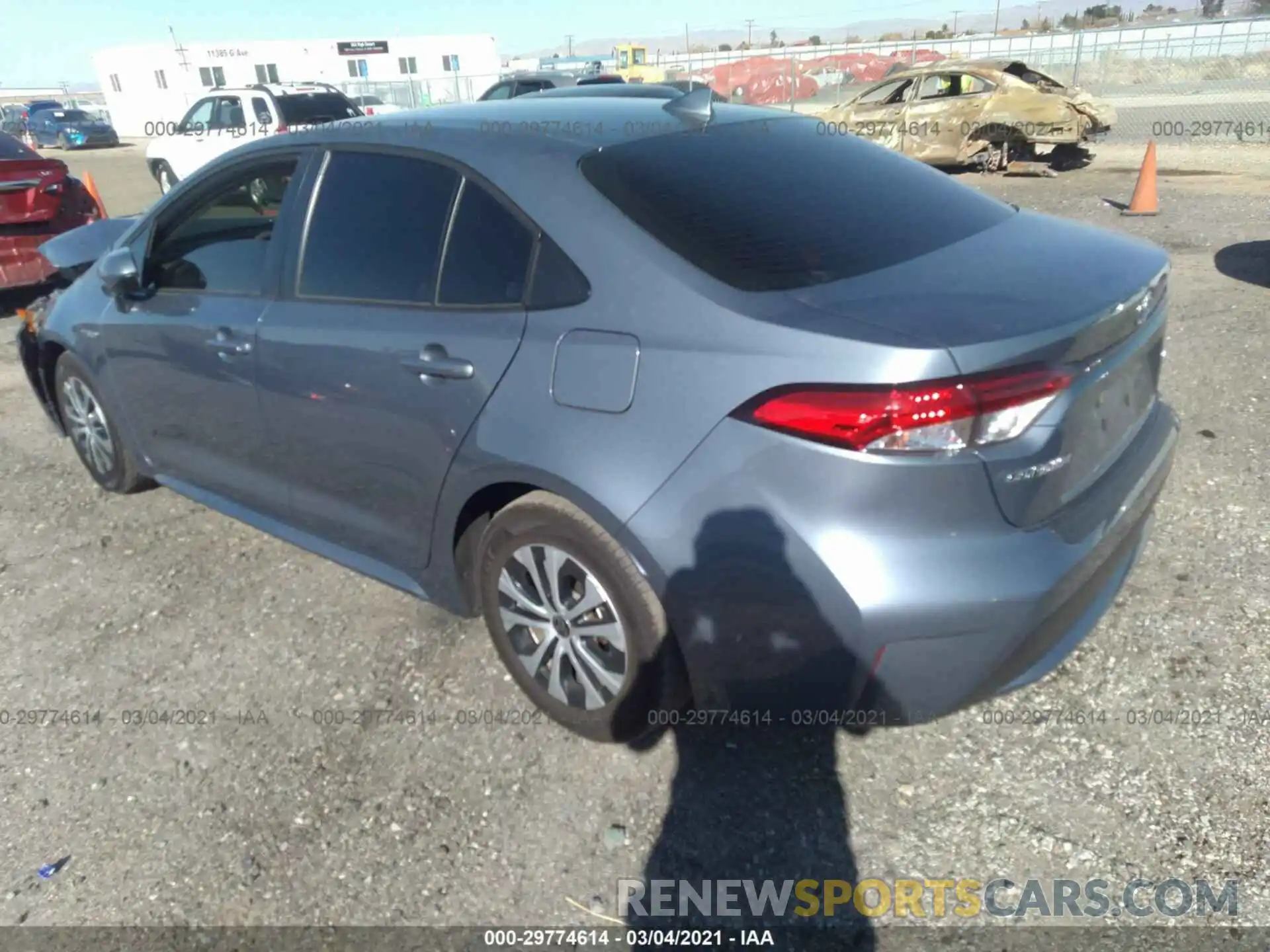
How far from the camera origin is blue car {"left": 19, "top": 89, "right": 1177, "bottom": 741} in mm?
2031

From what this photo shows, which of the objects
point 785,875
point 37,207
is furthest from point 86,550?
point 37,207

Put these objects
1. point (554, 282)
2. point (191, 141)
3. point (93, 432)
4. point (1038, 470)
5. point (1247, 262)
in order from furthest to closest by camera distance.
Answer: point (191, 141) < point (1247, 262) < point (93, 432) < point (554, 282) < point (1038, 470)

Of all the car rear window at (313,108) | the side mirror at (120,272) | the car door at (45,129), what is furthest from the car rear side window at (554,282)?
the car door at (45,129)

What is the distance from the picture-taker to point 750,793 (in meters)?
2.54

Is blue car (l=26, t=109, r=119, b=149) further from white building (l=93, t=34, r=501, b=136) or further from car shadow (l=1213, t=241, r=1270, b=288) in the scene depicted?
car shadow (l=1213, t=241, r=1270, b=288)

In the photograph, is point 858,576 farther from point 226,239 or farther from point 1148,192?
point 1148,192

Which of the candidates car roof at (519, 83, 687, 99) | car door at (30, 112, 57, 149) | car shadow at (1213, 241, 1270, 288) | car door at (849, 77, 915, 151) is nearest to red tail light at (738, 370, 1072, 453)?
car roof at (519, 83, 687, 99)

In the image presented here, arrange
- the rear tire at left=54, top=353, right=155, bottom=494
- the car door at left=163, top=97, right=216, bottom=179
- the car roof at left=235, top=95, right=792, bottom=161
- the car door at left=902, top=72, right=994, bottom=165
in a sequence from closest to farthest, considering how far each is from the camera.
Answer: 1. the car roof at left=235, top=95, right=792, bottom=161
2. the rear tire at left=54, top=353, right=155, bottom=494
3. the car door at left=902, top=72, right=994, bottom=165
4. the car door at left=163, top=97, right=216, bottom=179

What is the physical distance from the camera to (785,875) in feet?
7.54

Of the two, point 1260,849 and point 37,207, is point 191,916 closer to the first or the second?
point 1260,849

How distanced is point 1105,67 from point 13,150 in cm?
2885

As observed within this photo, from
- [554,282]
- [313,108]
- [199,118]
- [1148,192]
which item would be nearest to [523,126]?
[554,282]

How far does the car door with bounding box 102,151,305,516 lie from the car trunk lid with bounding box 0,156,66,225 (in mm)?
4854

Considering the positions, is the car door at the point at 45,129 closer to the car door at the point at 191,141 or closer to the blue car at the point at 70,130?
the blue car at the point at 70,130
